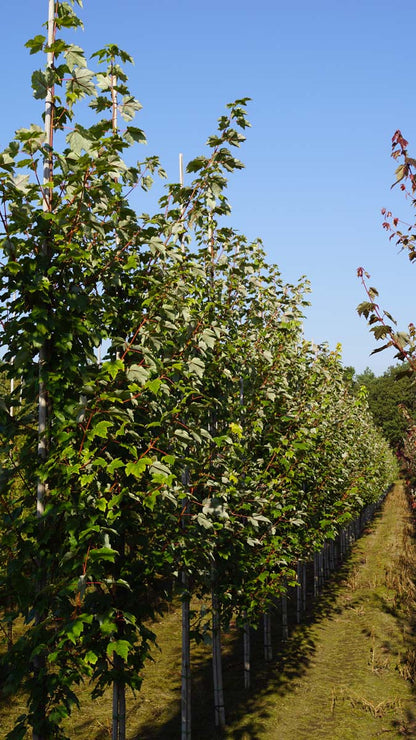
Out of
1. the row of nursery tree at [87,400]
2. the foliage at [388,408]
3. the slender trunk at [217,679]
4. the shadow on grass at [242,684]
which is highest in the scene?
the foliage at [388,408]

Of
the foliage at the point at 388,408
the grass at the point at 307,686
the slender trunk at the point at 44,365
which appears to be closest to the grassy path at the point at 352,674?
the grass at the point at 307,686

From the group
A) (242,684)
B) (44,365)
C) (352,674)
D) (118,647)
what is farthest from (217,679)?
(44,365)

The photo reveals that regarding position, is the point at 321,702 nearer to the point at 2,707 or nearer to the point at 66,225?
the point at 2,707

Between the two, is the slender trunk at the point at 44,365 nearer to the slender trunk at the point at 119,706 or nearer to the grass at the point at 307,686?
the slender trunk at the point at 119,706

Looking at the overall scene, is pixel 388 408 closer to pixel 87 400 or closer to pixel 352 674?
pixel 352 674

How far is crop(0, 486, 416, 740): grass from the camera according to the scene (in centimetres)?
979

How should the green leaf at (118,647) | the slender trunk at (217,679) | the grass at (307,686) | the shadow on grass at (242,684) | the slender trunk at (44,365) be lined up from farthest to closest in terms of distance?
the grass at (307,686) < the shadow on grass at (242,684) < the slender trunk at (217,679) < the slender trunk at (44,365) < the green leaf at (118,647)

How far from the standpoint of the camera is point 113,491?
4852mm

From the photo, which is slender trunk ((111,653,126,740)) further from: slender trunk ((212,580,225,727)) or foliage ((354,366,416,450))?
foliage ((354,366,416,450))

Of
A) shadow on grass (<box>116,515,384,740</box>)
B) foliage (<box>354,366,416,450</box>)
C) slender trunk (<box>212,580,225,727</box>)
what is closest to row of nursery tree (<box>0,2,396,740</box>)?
slender trunk (<box>212,580,225,727</box>)

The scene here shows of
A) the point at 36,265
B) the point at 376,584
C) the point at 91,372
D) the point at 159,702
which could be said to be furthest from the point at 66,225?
the point at 376,584

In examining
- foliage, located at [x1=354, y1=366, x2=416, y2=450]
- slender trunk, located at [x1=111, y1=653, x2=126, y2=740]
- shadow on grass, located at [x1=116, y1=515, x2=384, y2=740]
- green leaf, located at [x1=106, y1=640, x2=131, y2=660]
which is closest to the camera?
green leaf, located at [x1=106, y1=640, x2=131, y2=660]

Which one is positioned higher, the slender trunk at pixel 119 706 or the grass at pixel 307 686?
the slender trunk at pixel 119 706

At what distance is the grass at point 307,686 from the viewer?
979cm
